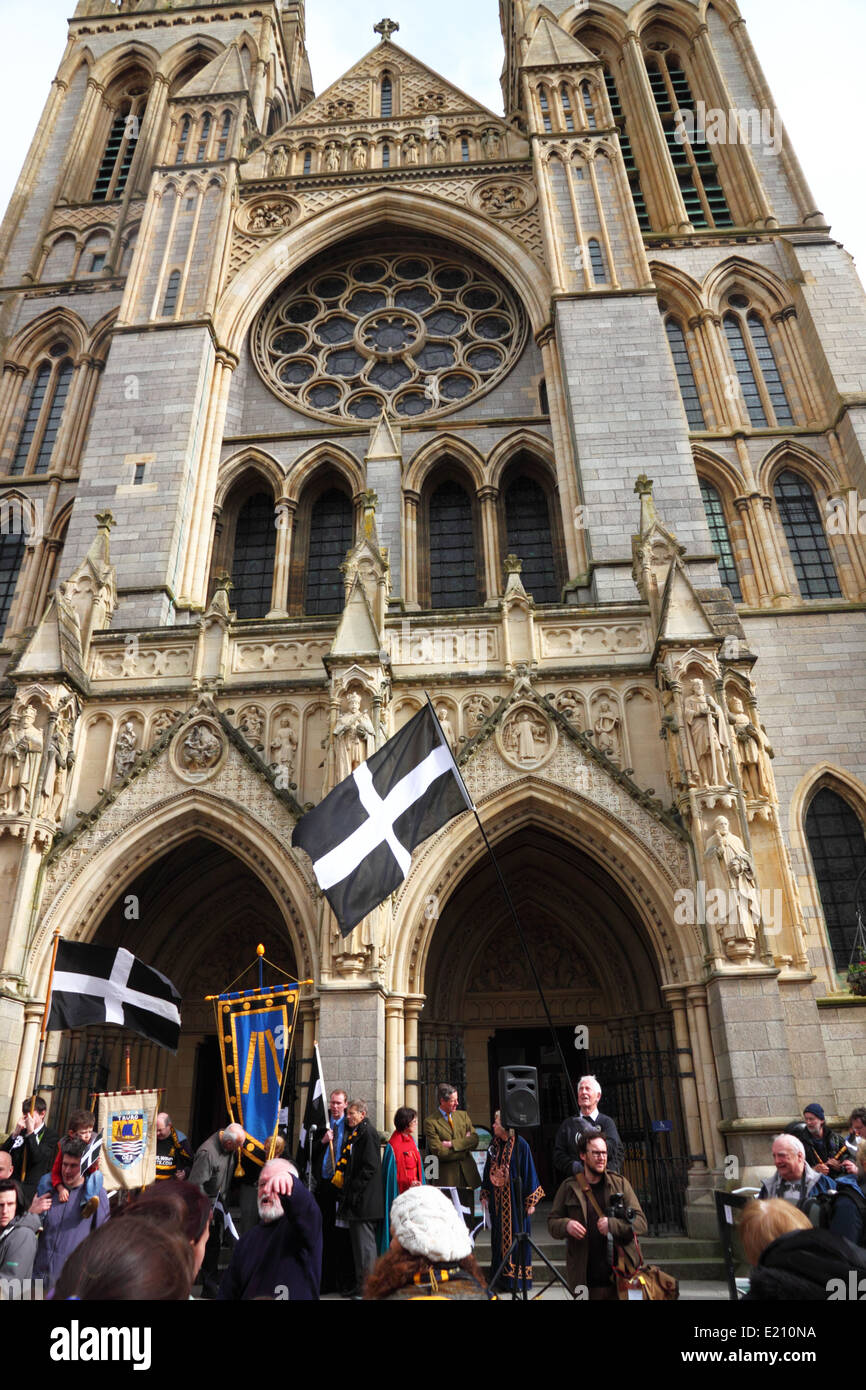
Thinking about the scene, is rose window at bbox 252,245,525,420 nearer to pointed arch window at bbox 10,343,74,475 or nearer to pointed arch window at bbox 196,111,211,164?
pointed arch window at bbox 196,111,211,164

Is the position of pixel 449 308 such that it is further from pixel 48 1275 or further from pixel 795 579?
pixel 48 1275

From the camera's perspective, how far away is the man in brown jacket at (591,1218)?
482 cm

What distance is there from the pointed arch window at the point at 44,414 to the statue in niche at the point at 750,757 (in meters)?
15.7

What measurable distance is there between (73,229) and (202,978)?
65.5ft

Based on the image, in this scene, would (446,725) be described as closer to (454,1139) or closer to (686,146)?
(454,1139)

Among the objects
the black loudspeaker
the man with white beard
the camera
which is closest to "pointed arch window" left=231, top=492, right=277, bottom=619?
the black loudspeaker

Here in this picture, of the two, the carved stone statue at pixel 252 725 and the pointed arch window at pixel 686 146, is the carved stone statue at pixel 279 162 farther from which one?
the carved stone statue at pixel 252 725

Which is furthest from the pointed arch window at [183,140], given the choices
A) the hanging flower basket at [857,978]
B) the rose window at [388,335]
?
the hanging flower basket at [857,978]

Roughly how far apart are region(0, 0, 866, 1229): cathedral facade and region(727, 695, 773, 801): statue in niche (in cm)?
7

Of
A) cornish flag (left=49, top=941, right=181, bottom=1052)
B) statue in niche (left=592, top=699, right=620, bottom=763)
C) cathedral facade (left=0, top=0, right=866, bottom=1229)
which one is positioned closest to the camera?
cornish flag (left=49, top=941, right=181, bottom=1052)

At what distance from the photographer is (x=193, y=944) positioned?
46.2ft

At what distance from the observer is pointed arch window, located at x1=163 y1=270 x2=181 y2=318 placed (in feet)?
61.4

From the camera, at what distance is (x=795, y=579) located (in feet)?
55.2
